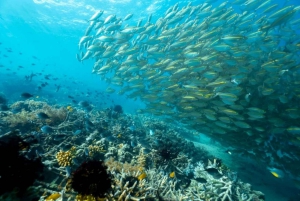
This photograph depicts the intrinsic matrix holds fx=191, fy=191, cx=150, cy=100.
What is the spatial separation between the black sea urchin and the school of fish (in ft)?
25.0

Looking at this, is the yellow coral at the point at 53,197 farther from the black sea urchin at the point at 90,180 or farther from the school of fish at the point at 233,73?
the school of fish at the point at 233,73

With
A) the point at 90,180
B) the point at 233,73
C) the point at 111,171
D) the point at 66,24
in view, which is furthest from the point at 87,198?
the point at 66,24

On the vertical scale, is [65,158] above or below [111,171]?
above

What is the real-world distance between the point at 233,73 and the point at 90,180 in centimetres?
1018

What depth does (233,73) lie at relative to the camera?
1102 cm

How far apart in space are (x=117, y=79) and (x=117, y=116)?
282 cm

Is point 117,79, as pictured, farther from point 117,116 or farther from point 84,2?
point 84,2

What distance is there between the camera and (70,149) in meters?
5.99

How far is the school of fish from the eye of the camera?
33.4 feet

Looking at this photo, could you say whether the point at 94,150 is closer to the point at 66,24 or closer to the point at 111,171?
the point at 111,171

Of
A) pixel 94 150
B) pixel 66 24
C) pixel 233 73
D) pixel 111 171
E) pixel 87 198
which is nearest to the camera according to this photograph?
pixel 87 198

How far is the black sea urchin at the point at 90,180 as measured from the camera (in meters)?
3.14

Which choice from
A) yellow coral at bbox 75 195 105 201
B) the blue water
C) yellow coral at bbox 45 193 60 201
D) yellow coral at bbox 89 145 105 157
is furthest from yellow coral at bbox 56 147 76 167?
the blue water

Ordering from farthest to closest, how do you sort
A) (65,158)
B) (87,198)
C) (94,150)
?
(94,150) → (65,158) → (87,198)
